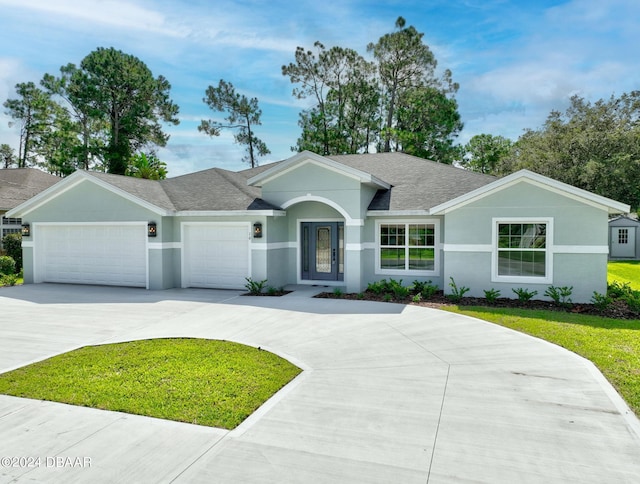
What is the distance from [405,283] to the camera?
13.5m

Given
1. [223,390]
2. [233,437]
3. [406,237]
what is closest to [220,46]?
[406,237]

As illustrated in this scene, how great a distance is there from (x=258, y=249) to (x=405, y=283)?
15.5ft

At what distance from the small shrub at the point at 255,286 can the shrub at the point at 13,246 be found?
12315mm

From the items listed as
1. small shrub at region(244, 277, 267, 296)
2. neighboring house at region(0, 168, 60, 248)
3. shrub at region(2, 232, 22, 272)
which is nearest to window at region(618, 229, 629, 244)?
small shrub at region(244, 277, 267, 296)

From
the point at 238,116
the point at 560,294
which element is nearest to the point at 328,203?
the point at 560,294

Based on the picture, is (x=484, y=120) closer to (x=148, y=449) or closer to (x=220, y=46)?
(x=220, y=46)

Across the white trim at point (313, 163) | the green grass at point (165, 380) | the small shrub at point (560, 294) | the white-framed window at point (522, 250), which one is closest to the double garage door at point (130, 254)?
the white trim at point (313, 163)

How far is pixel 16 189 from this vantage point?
2370 cm

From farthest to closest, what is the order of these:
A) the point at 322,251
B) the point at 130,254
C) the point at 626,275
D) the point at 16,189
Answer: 1. the point at 16,189
2. the point at 626,275
3. the point at 322,251
4. the point at 130,254

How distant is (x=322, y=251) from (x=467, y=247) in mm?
4828

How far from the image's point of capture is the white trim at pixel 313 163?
12.8 meters

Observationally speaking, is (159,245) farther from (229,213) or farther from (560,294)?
(560,294)

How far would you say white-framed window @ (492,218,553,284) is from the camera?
452 inches

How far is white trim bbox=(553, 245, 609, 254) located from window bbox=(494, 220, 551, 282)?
9.9 inches
